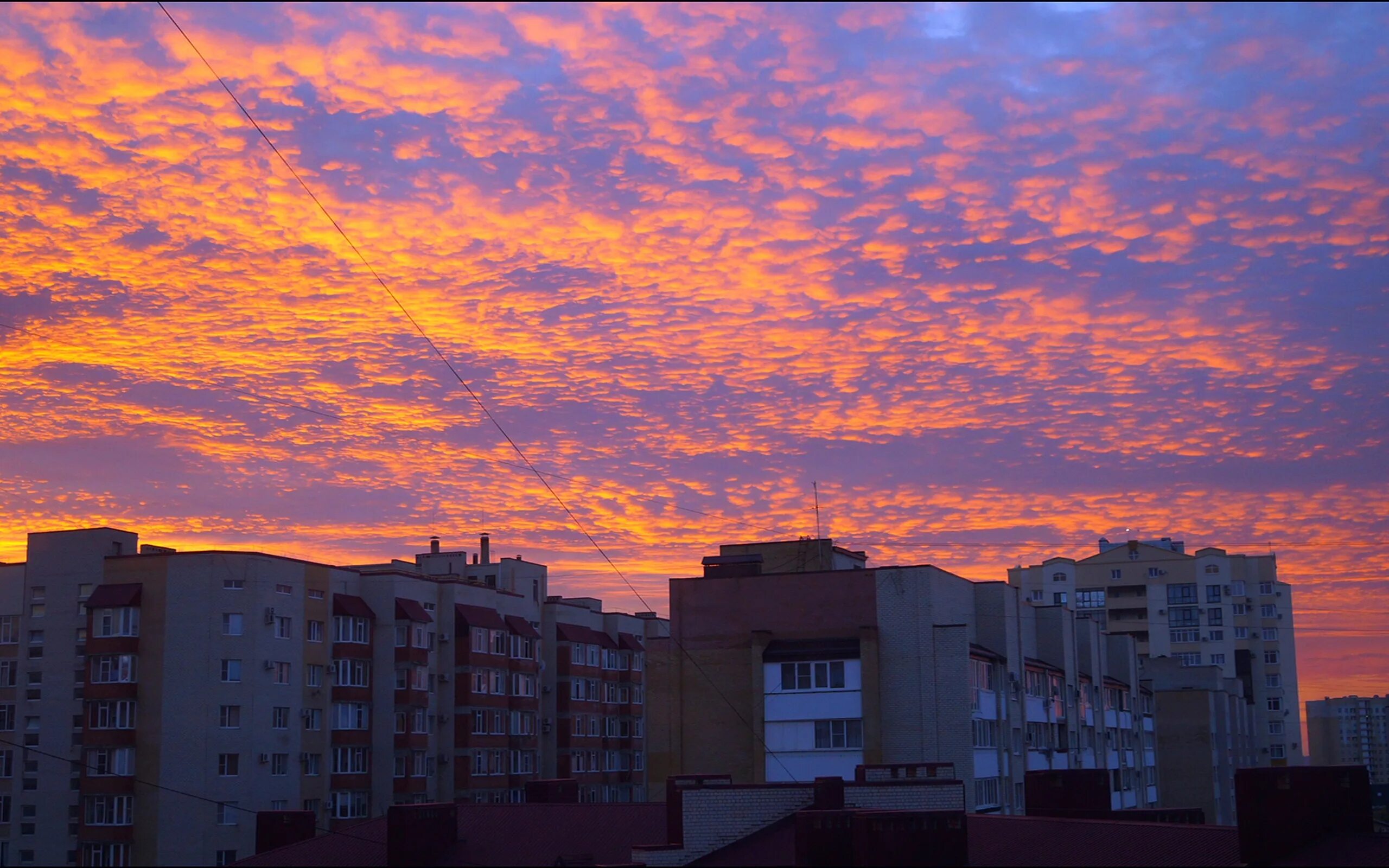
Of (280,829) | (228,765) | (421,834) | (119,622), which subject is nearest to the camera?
(421,834)

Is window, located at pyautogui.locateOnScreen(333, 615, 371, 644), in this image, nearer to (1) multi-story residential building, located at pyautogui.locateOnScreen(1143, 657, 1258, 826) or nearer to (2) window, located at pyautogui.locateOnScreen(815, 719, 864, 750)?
(2) window, located at pyautogui.locateOnScreen(815, 719, 864, 750)

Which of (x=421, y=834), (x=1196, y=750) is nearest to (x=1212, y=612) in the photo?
(x=1196, y=750)

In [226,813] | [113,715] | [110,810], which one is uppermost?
[113,715]

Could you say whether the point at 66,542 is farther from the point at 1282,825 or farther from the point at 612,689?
the point at 1282,825

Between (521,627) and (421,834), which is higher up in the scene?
(521,627)

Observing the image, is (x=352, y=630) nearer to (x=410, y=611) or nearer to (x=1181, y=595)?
(x=410, y=611)

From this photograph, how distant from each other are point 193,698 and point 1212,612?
11094 centimetres

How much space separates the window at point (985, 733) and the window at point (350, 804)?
38916 millimetres

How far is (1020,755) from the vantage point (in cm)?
7012

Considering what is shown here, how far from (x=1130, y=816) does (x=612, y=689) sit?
260 ft

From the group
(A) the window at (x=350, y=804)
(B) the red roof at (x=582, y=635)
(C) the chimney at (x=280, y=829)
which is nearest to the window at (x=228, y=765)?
(A) the window at (x=350, y=804)

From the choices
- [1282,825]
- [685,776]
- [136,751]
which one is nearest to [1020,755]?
[685,776]

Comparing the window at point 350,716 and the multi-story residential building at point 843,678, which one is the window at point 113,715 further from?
the multi-story residential building at point 843,678

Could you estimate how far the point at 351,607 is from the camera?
3393 inches
